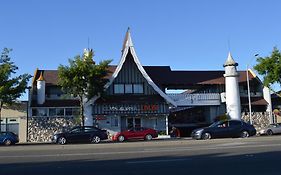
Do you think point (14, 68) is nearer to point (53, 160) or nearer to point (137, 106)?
point (137, 106)

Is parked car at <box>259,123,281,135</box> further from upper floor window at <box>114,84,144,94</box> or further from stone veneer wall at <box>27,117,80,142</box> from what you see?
stone veneer wall at <box>27,117,80,142</box>

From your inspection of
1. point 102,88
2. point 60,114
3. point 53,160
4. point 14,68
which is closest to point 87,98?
point 102,88

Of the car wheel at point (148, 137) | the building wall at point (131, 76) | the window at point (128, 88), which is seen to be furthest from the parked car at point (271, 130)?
the window at point (128, 88)

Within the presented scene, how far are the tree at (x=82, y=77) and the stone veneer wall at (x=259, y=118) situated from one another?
58.7ft

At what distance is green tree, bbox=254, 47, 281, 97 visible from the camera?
42438mm

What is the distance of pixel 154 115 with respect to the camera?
45.1m

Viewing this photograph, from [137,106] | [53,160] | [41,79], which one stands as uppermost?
[41,79]

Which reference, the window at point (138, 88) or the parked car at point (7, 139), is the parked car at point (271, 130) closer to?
the window at point (138, 88)

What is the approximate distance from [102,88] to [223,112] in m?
15.5

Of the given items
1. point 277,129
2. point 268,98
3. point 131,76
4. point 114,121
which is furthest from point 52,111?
point 268,98

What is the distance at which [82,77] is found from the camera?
1572 inches

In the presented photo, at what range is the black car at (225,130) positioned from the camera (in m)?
32.1

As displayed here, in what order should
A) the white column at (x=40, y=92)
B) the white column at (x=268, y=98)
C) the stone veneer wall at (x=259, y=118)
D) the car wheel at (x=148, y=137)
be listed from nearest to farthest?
the car wheel at (x=148, y=137), the white column at (x=40, y=92), the stone veneer wall at (x=259, y=118), the white column at (x=268, y=98)

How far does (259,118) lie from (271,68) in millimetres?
7654
